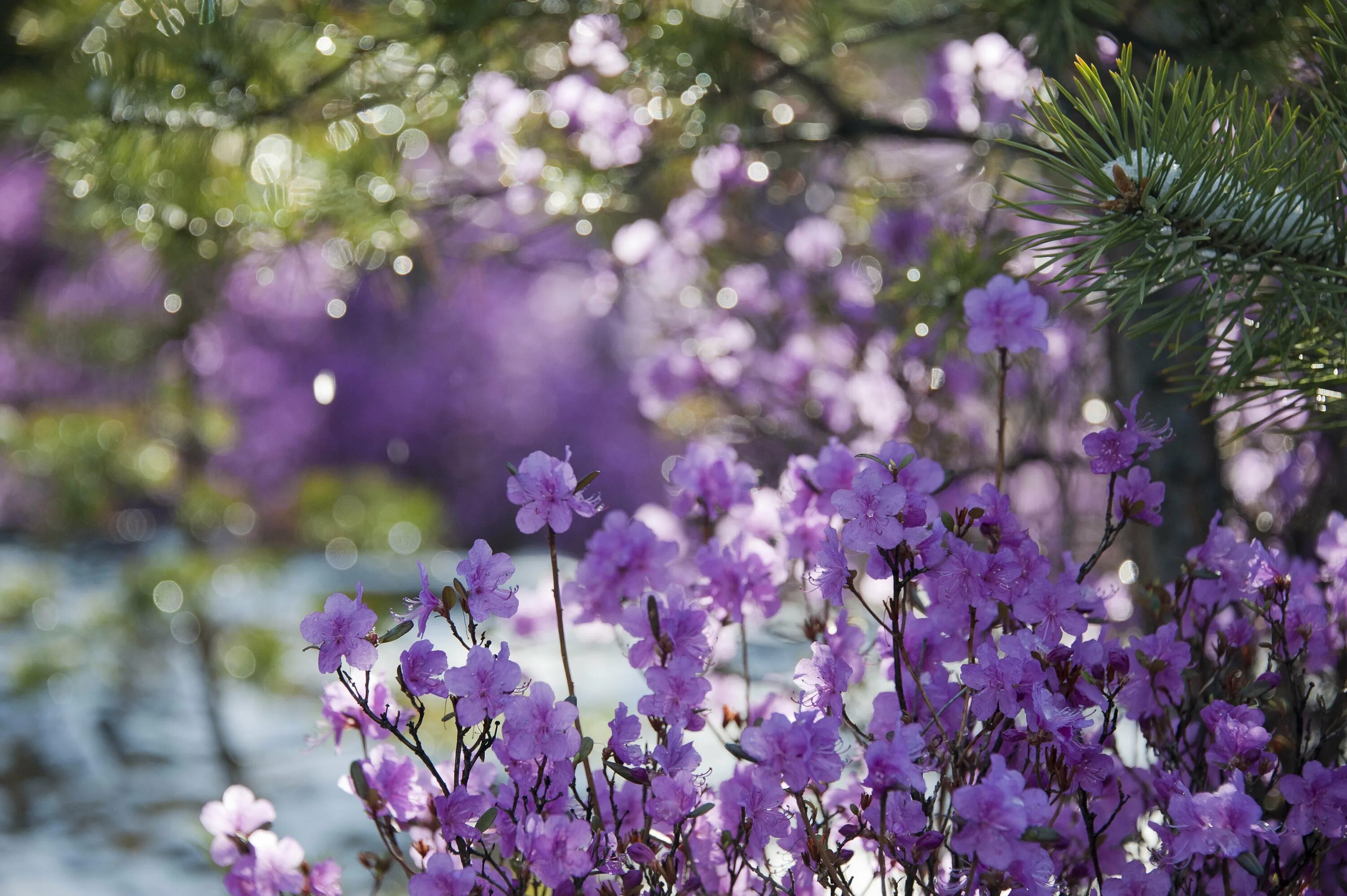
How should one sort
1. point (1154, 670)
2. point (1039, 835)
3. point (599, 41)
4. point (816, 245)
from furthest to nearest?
point (816, 245)
point (599, 41)
point (1154, 670)
point (1039, 835)

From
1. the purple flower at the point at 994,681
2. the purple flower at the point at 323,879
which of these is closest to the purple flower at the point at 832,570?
the purple flower at the point at 994,681

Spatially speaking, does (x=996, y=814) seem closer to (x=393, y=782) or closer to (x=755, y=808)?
(x=755, y=808)

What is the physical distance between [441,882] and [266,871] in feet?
0.67

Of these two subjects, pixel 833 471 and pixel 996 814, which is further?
pixel 833 471

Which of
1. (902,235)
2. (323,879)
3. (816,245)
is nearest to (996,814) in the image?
(323,879)

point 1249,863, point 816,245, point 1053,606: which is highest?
point 1053,606

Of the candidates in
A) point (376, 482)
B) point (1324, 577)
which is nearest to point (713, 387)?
point (1324, 577)

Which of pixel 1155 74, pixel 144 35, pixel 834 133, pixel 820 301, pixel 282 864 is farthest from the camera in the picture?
pixel 820 301

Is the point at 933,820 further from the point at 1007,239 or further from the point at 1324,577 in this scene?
the point at 1007,239

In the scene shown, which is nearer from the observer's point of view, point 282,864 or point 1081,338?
point 282,864

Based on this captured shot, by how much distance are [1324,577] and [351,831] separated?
207 centimetres

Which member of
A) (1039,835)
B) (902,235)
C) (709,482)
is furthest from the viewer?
(902,235)

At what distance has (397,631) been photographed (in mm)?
722

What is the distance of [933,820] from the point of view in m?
0.90
